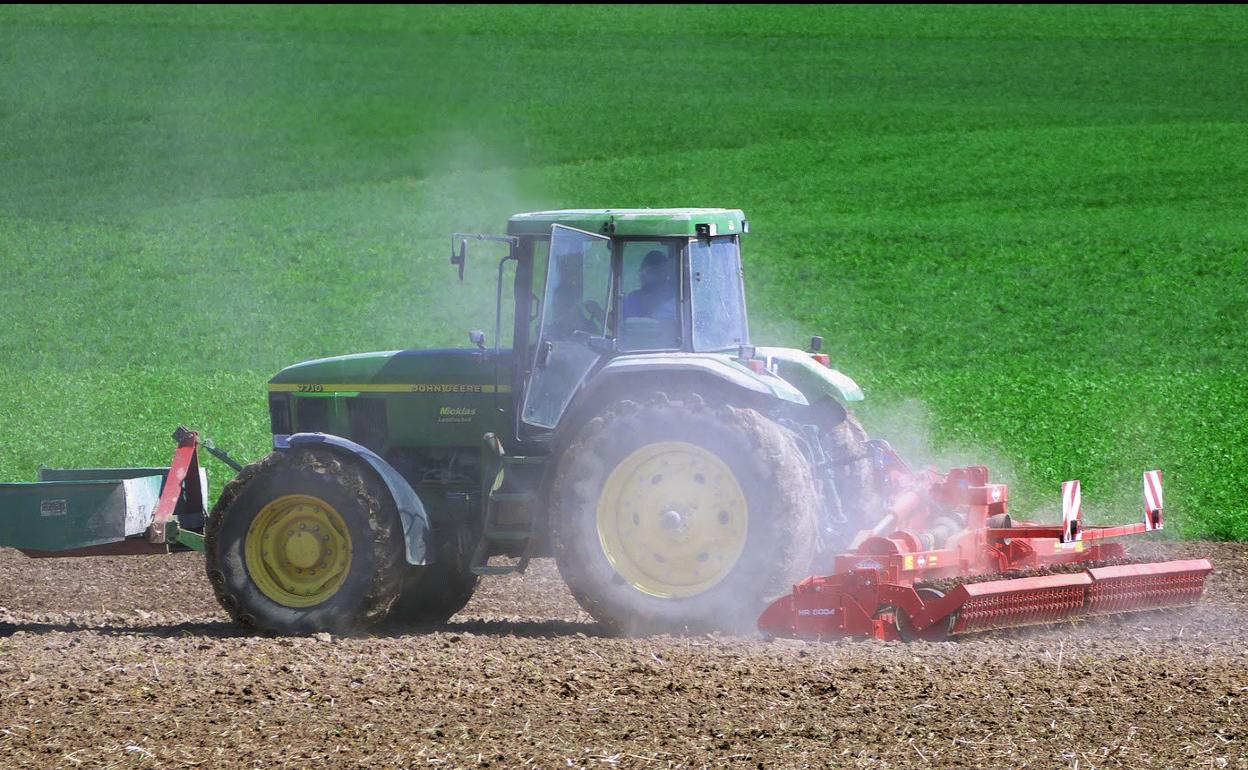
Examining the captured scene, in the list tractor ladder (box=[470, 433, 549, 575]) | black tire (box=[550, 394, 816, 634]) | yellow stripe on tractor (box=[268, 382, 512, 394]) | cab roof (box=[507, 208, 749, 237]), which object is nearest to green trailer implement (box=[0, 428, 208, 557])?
yellow stripe on tractor (box=[268, 382, 512, 394])

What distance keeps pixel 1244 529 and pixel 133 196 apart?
2124 centimetres

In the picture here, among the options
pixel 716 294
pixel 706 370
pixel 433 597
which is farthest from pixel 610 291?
pixel 433 597

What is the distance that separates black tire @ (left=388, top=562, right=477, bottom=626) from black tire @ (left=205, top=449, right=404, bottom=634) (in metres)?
0.92

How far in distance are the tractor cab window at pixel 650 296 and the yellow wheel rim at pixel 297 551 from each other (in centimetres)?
196

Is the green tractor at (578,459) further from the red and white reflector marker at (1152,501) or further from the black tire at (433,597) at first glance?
the red and white reflector marker at (1152,501)

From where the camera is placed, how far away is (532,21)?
3947 centimetres

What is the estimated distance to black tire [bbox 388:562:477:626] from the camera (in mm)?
9539

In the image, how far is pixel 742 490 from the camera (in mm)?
7848

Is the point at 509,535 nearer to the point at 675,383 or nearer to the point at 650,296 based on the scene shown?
the point at 675,383

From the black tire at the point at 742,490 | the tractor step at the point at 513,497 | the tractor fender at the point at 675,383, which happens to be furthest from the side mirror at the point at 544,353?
the tractor step at the point at 513,497

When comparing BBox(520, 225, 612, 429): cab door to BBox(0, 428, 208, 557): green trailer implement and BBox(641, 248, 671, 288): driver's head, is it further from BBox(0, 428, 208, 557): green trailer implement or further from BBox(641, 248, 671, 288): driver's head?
BBox(0, 428, 208, 557): green trailer implement

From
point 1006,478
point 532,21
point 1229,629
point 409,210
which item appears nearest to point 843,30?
point 532,21

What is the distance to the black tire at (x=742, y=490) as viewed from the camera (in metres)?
7.79

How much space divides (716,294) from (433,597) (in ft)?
8.85
